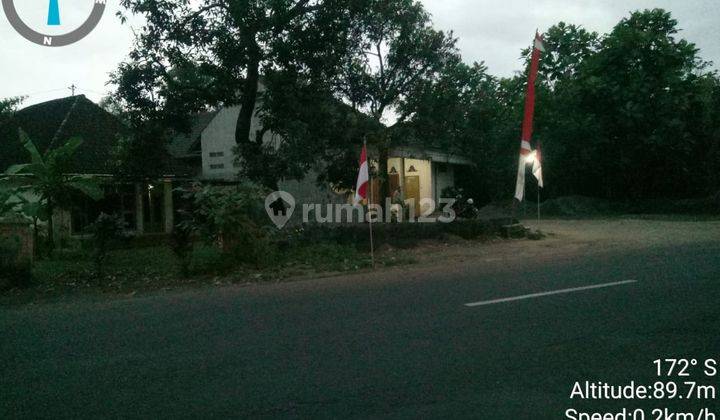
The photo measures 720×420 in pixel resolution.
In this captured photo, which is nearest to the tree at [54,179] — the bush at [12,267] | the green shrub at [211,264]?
the bush at [12,267]

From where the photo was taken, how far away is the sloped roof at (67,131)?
19281 mm

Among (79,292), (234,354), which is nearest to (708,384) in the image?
(234,354)

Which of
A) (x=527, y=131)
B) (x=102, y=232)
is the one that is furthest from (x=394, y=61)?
(x=102, y=232)

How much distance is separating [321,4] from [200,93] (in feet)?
13.8

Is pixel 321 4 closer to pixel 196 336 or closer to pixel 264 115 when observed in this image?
pixel 264 115

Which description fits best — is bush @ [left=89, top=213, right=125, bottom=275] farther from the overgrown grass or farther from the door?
the door

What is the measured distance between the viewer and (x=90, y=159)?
19.7 m

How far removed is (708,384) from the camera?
13.7 ft

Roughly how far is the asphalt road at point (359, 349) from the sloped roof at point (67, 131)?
12492mm

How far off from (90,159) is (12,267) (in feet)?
33.7

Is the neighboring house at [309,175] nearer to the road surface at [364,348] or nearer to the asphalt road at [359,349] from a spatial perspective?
the road surface at [364,348]

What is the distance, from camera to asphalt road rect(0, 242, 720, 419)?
3.95 metres

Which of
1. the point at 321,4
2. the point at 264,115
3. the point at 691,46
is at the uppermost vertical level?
the point at 691,46

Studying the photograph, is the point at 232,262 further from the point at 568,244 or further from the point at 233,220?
the point at 568,244
